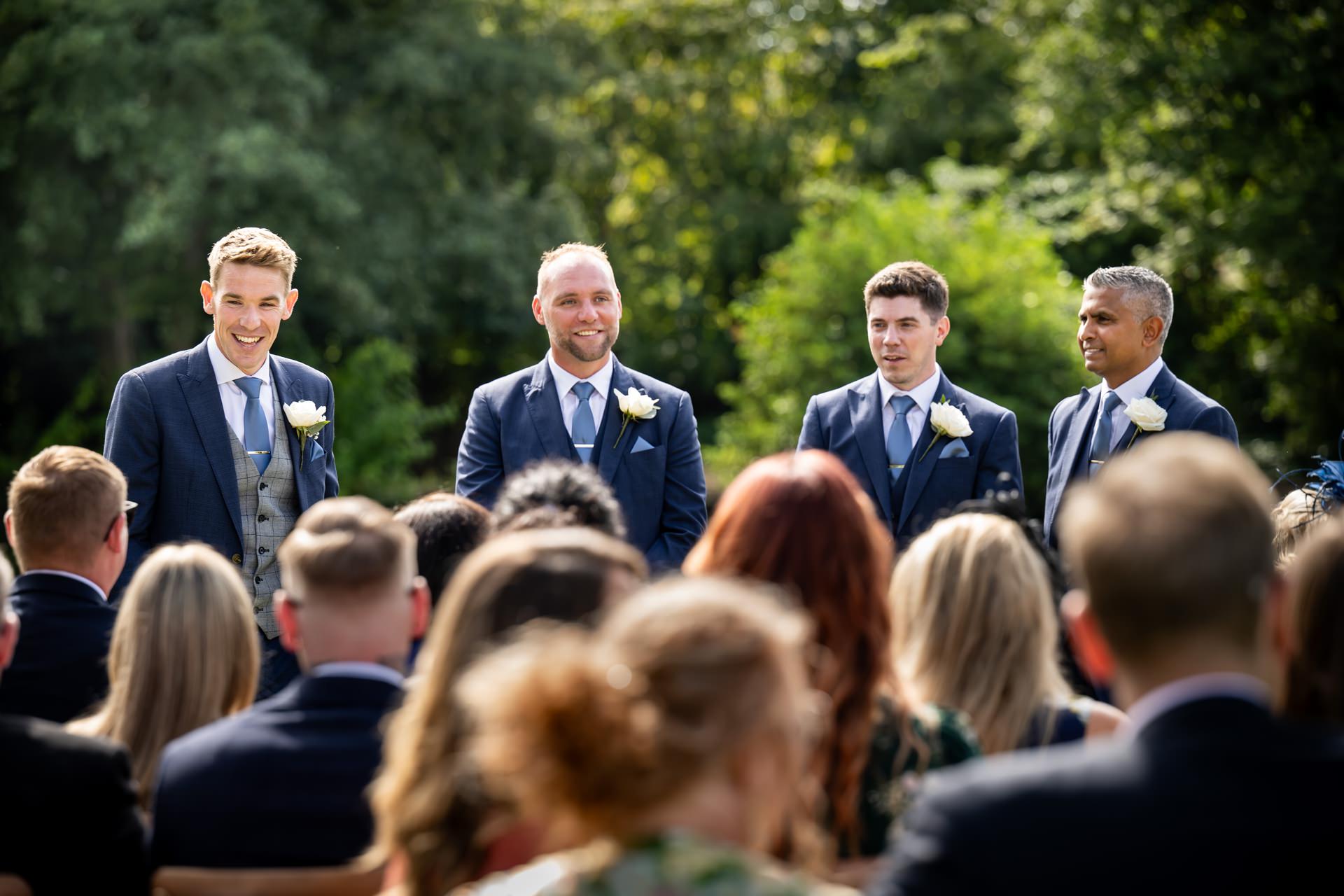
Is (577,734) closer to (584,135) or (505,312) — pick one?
(505,312)

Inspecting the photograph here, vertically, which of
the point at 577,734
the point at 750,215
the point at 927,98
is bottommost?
the point at 577,734

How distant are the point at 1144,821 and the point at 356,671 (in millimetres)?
1573

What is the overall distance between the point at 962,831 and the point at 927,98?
2431 centimetres

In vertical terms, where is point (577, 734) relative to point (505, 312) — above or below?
below

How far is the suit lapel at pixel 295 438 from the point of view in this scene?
5445mm

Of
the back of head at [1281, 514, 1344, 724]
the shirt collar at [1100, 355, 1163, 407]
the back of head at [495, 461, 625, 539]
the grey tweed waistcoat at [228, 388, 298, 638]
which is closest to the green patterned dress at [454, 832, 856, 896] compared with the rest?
the back of head at [1281, 514, 1344, 724]

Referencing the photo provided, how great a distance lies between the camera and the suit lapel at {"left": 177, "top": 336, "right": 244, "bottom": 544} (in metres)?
5.28

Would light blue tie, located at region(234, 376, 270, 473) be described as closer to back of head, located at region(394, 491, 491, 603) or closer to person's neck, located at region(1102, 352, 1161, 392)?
back of head, located at region(394, 491, 491, 603)

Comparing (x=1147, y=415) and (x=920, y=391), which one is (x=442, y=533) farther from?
(x=1147, y=415)

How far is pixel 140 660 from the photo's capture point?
3234mm

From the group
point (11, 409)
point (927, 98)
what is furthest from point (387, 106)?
point (927, 98)

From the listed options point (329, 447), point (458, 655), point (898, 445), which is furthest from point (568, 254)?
point (458, 655)

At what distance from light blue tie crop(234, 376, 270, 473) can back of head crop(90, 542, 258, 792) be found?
7.12ft

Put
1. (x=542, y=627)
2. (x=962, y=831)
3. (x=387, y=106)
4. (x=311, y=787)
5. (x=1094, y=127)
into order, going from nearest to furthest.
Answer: (x=962, y=831)
(x=542, y=627)
(x=311, y=787)
(x=387, y=106)
(x=1094, y=127)
